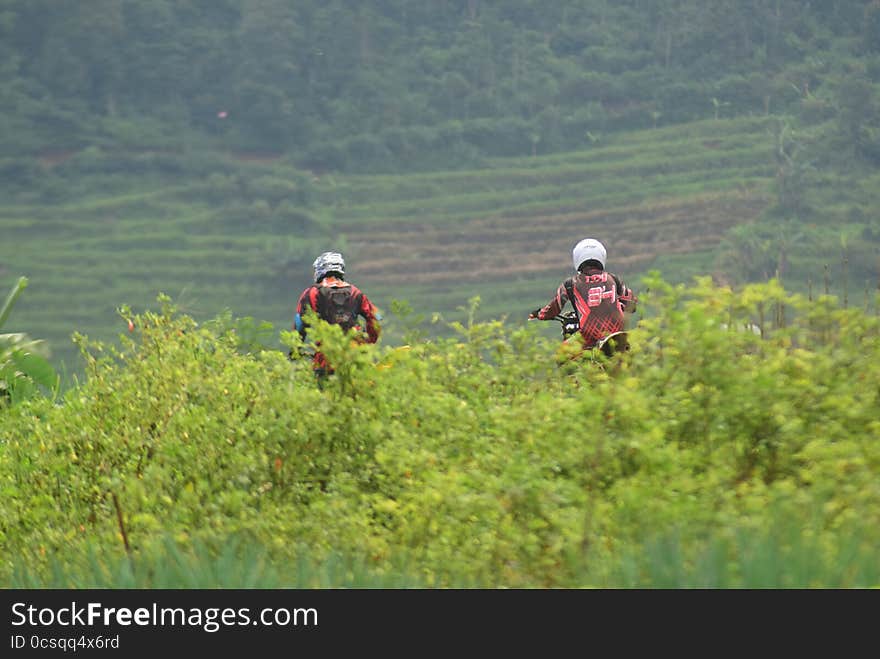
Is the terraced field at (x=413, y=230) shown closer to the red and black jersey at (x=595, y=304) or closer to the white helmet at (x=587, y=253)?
the white helmet at (x=587, y=253)

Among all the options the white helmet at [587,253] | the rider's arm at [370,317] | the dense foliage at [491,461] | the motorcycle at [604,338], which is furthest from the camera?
the white helmet at [587,253]

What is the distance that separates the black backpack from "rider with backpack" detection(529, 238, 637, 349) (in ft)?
4.16

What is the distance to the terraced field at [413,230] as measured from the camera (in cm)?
8469

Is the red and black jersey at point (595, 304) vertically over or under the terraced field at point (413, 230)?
under

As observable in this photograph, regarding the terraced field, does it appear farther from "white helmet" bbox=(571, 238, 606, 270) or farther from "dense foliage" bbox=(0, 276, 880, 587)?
"dense foliage" bbox=(0, 276, 880, 587)

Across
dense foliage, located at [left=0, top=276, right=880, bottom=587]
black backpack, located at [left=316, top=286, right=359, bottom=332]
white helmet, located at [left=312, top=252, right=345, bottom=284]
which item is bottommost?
dense foliage, located at [left=0, top=276, right=880, bottom=587]

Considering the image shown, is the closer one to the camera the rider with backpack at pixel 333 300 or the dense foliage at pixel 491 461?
the dense foliage at pixel 491 461

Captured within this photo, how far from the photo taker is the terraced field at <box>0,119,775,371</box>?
84.7 meters

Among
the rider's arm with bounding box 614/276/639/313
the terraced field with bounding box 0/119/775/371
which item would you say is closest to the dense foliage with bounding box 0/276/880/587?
the rider's arm with bounding box 614/276/639/313

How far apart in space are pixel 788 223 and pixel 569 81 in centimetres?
3069

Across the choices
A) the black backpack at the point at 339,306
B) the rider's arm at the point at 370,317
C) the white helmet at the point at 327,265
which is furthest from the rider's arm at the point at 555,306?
the white helmet at the point at 327,265

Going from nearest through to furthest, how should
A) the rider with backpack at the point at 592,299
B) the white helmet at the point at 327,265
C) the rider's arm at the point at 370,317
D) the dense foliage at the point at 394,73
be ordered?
the rider's arm at the point at 370,317 < the rider with backpack at the point at 592,299 < the white helmet at the point at 327,265 < the dense foliage at the point at 394,73

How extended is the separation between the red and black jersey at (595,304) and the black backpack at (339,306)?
129cm

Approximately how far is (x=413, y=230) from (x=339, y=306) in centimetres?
8555
